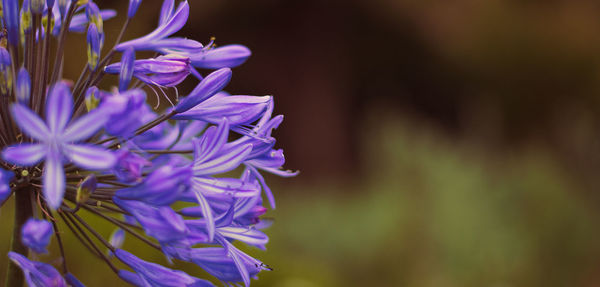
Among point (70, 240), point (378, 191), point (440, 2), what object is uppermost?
point (440, 2)

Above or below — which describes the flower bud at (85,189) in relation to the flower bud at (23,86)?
below

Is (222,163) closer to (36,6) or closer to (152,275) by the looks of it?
(152,275)

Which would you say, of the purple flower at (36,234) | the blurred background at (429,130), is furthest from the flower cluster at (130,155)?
the blurred background at (429,130)

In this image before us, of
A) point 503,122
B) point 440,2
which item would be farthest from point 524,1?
point 503,122

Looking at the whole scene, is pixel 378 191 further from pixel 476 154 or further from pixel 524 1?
pixel 524 1

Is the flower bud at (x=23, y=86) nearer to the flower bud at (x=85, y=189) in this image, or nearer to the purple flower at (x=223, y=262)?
the flower bud at (x=85, y=189)

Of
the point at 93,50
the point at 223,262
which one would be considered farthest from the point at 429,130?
the point at 93,50

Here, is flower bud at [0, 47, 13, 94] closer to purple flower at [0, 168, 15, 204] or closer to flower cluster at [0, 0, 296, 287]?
flower cluster at [0, 0, 296, 287]
